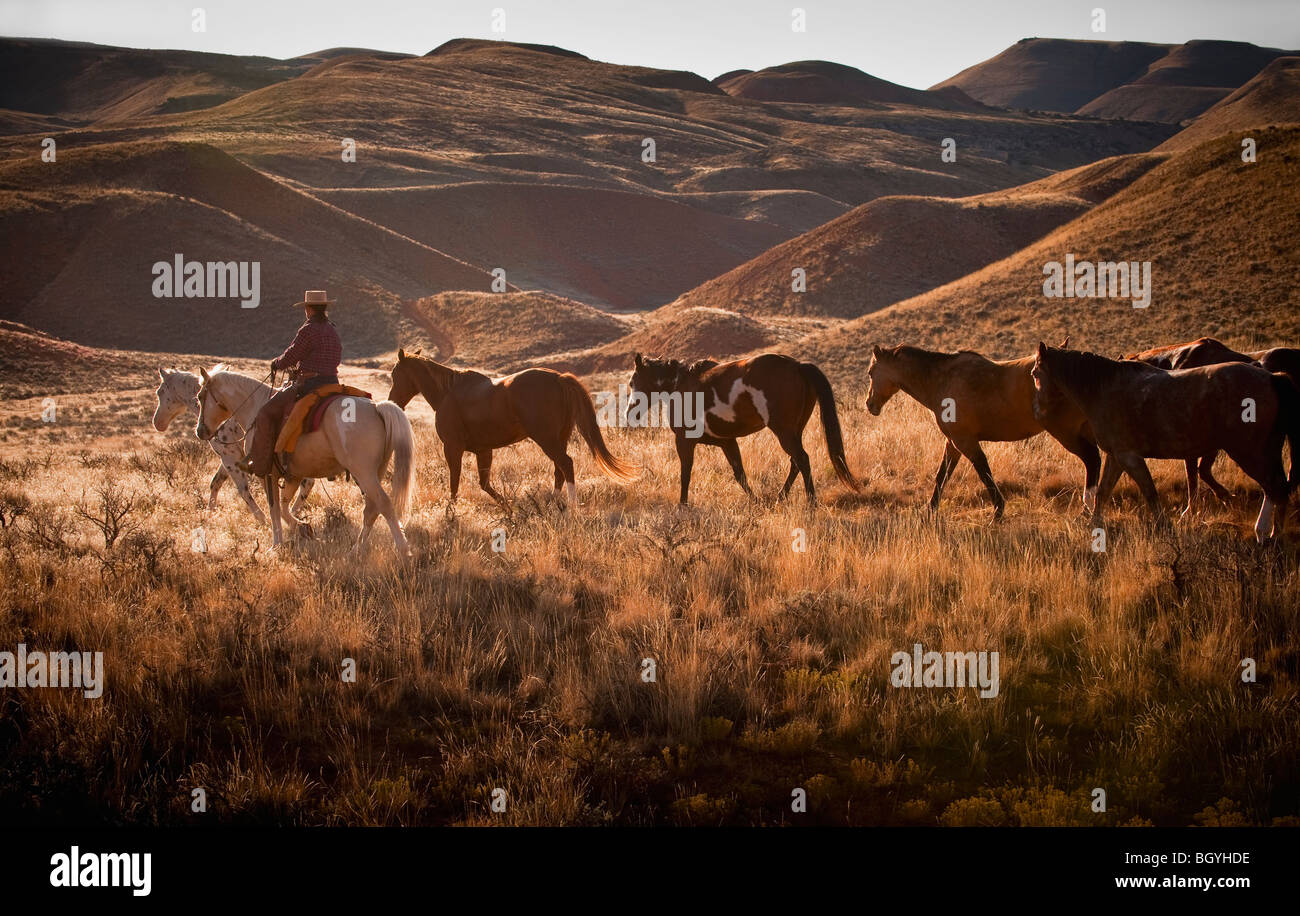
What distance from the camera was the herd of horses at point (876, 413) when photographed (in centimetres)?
772

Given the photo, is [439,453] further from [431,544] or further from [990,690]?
[990,690]

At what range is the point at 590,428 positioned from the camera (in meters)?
10.8

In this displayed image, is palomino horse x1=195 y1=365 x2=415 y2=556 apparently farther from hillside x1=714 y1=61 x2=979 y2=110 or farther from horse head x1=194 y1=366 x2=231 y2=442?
hillside x1=714 y1=61 x2=979 y2=110

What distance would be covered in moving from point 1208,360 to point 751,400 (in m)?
5.17

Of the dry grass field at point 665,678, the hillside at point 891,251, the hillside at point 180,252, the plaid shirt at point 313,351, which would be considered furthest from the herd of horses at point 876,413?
the hillside at point 891,251

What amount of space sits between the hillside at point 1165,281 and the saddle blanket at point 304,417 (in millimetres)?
21025

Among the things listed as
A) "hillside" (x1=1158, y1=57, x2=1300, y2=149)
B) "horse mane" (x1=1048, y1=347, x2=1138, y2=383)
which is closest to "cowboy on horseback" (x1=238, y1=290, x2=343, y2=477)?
"horse mane" (x1=1048, y1=347, x2=1138, y2=383)

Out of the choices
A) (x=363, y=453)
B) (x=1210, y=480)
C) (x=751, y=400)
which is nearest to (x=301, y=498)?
(x=363, y=453)

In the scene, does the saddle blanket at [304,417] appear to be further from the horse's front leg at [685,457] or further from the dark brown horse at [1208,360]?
the dark brown horse at [1208,360]

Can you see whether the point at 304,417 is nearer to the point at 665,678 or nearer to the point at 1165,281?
the point at 665,678

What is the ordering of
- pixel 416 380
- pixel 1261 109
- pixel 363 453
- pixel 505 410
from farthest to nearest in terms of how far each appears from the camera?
pixel 1261 109 < pixel 416 380 < pixel 505 410 < pixel 363 453

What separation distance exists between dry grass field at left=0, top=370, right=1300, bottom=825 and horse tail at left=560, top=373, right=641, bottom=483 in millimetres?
1878

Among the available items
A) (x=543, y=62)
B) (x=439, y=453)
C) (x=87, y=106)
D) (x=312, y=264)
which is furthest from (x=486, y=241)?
(x=87, y=106)

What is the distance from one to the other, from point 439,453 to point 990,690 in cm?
1256
